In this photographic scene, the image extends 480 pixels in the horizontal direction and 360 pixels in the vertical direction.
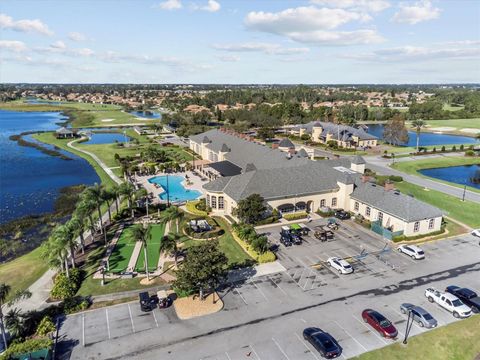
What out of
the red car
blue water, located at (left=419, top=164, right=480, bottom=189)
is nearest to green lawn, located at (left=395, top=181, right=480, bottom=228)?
blue water, located at (left=419, top=164, right=480, bottom=189)

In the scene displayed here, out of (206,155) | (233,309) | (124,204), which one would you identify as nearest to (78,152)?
(206,155)

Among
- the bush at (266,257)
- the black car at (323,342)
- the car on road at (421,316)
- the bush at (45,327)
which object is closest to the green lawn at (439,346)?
the car on road at (421,316)

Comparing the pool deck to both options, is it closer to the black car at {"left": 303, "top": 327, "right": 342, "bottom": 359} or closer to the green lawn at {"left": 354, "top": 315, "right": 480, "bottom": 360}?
the black car at {"left": 303, "top": 327, "right": 342, "bottom": 359}

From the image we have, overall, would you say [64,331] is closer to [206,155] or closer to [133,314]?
[133,314]

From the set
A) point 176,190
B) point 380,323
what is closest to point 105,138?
point 176,190

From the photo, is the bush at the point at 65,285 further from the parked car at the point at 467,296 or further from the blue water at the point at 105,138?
the blue water at the point at 105,138
